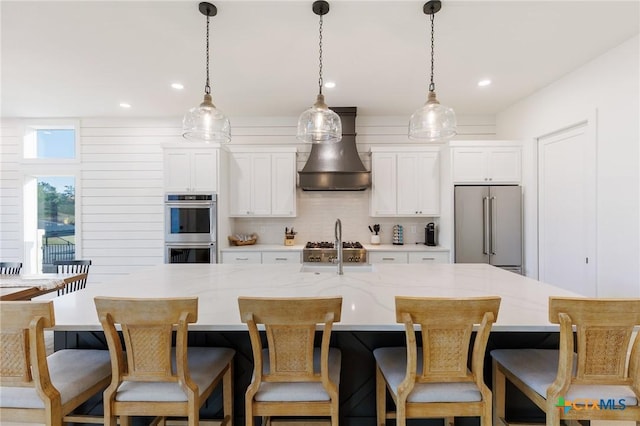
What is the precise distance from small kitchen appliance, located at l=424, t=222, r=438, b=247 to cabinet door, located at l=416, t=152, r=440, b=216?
0.19m

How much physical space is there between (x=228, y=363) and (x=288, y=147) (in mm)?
3355

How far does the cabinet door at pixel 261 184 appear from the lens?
4.50m

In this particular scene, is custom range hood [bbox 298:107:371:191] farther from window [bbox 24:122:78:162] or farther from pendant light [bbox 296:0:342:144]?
window [bbox 24:122:78:162]

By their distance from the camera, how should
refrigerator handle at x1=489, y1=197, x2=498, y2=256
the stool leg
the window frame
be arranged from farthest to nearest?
1. the window frame
2. refrigerator handle at x1=489, y1=197, x2=498, y2=256
3. the stool leg

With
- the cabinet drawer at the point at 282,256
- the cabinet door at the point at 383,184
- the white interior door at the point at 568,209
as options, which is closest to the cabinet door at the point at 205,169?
the cabinet drawer at the point at 282,256

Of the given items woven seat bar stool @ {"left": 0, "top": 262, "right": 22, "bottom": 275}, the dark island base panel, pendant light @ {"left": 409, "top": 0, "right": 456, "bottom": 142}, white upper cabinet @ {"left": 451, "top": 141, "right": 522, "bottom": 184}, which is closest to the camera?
the dark island base panel

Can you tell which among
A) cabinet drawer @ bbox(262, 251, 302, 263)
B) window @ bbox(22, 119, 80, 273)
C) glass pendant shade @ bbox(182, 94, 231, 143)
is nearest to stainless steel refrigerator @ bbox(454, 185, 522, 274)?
cabinet drawer @ bbox(262, 251, 302, 263)

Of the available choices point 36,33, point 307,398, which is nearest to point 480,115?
point 307,398

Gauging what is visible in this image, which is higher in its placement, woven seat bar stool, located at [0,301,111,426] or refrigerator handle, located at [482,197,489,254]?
refrigerator handle, located at [482,197,489,254]

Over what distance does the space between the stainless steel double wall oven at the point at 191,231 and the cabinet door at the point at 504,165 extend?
12.1 ft

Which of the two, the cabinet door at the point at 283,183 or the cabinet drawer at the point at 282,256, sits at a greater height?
the cabinet door at the point at 283,183

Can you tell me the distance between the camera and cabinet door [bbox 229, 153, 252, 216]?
449 cm

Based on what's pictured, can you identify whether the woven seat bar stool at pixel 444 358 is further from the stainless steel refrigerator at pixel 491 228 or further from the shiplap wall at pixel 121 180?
the shiplap wall at pixel 121 180

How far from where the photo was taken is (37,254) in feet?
16.1
